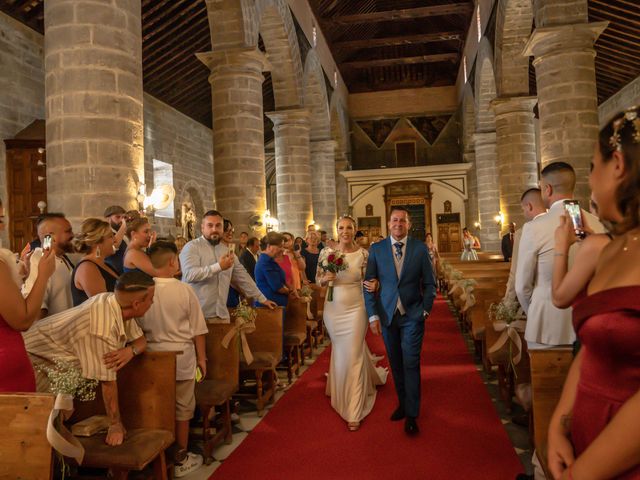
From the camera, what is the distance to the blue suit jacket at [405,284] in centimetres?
435

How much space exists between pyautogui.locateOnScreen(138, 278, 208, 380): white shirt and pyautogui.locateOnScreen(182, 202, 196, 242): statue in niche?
1462 centimetres

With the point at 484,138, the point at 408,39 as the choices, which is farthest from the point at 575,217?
the point at 408,39

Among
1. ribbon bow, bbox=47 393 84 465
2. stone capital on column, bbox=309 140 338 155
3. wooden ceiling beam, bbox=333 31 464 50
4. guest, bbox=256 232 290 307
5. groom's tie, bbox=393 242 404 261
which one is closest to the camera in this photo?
ribbon bow, bbox=47 393 84 465

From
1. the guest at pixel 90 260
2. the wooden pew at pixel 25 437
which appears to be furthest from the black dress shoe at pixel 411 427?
the wooden pew at pixel 25 437

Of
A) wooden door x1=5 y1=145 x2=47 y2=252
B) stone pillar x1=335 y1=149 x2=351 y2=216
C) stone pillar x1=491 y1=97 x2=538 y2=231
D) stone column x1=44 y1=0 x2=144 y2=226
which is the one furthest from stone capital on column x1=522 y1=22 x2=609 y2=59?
stone pillar x1=335 y1=149 x2=351 y2=216

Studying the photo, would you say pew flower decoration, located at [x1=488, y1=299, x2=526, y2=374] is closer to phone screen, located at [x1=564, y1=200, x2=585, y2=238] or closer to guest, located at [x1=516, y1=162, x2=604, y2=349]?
guest, located at [x1=516, y1=162, x2=604, y2=349]

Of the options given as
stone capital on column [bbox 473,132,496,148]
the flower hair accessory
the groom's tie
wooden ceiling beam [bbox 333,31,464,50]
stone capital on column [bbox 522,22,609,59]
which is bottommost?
the groom's tie

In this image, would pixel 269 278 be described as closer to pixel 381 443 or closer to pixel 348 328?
pixel 348 328

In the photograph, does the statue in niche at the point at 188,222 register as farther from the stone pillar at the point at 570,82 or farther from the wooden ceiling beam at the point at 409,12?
the stone pillar at the point at 570,82

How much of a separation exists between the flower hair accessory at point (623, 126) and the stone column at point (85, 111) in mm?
5159

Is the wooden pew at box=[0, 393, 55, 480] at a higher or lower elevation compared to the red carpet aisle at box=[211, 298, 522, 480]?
higher

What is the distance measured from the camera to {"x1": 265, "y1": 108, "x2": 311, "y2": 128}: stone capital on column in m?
14.7

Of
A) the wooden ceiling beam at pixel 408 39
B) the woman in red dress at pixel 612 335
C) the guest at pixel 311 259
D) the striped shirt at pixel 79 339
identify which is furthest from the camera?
the wooden ceiling beam at pixel 408 39

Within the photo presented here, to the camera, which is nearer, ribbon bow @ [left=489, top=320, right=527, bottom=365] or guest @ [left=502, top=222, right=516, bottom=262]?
ribbon bow @ [left=489, top=320, right=527, bottom=365]
